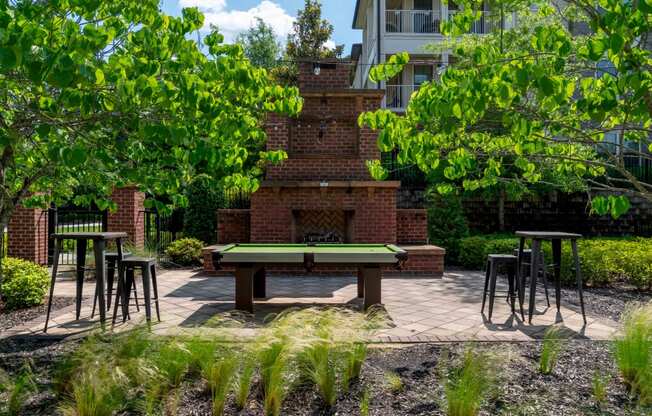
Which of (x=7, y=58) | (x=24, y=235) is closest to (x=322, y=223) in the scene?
(x=24, y=235)

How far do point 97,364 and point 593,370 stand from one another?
3.81 meters

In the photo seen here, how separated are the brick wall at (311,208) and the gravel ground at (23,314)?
4387mm

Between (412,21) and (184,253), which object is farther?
(412,21)

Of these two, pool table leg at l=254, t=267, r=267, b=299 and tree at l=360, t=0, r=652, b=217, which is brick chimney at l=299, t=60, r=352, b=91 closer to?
pool table leg at l=254, t=267, r=267, b=299

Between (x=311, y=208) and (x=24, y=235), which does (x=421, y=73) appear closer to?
(x=311, y=208)

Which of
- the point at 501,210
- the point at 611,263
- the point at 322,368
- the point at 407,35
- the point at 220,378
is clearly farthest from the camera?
the point at 407,35

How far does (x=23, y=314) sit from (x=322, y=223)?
250 inches

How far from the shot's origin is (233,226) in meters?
11.2

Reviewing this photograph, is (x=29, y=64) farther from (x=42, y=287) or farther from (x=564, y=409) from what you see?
(x=42, y=287)

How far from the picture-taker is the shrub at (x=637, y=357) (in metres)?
3.48

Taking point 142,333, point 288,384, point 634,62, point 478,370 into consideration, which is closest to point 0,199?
point 142,333

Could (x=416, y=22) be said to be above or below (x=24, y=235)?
above

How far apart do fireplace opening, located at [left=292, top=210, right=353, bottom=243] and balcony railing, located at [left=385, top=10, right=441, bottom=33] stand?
1170 centimetres

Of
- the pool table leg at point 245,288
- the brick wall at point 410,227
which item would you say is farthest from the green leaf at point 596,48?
the brick wall at point 410,227
